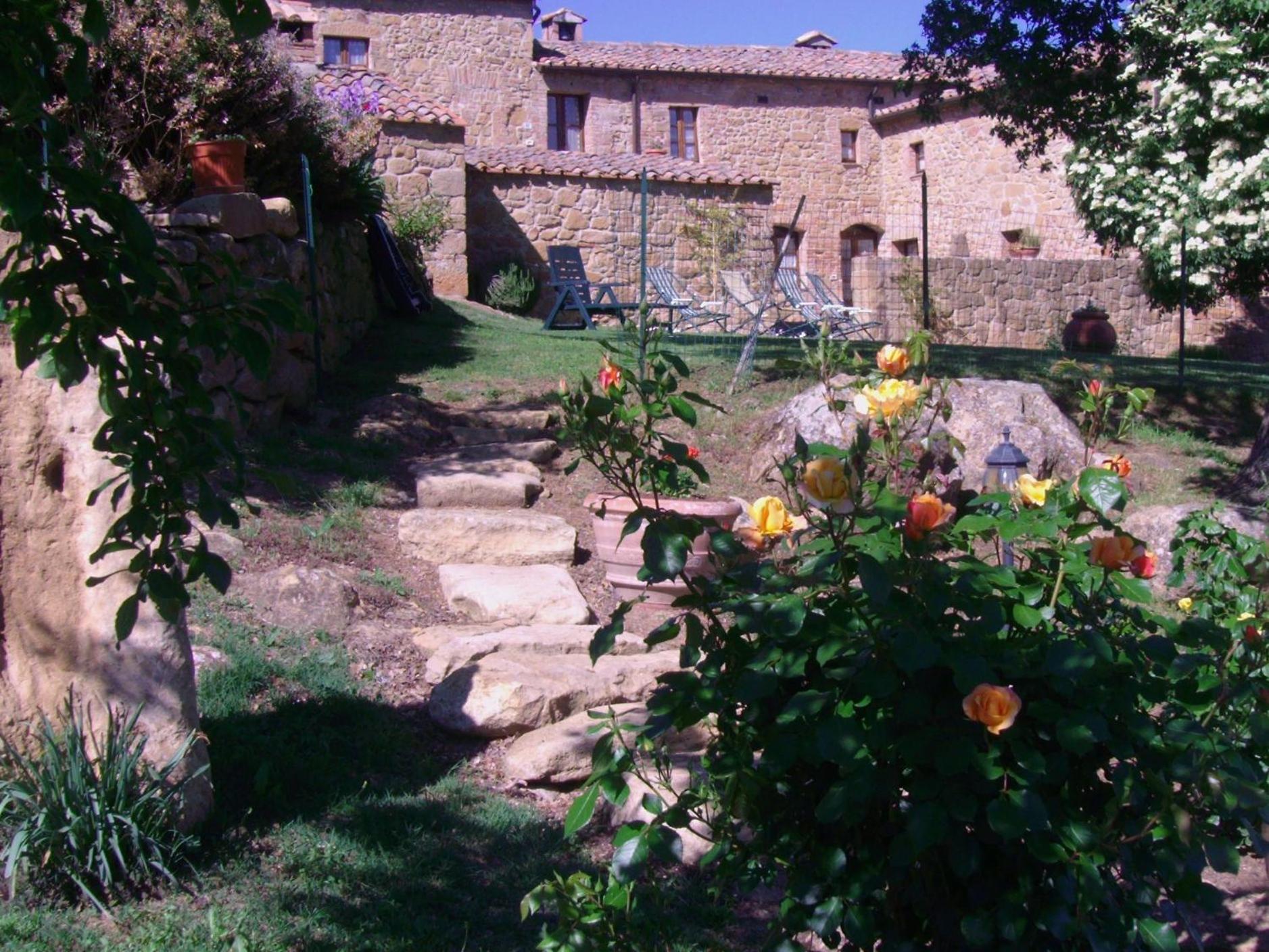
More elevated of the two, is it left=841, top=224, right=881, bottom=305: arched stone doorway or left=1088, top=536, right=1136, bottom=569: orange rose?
left=841, top=224, right=881, bottom=305: arched stone doorway

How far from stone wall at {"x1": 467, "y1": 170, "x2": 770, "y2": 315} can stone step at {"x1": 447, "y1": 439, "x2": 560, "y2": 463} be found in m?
9.15

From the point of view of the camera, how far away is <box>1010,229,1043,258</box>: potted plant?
21500 mm

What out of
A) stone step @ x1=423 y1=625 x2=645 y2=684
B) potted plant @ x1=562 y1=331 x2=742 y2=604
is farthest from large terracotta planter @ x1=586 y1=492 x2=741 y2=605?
potted plant @ x1=562 y1=331 x2=742 y2=604

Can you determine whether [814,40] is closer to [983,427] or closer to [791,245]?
[791,245]

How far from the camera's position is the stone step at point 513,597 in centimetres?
528

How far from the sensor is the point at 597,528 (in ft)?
20.5

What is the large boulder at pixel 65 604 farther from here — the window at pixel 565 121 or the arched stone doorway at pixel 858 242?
the arched stone doorway at pixel 858 242

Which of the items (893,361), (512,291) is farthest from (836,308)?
(893,361)

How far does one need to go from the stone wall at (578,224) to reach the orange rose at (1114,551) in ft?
49.2

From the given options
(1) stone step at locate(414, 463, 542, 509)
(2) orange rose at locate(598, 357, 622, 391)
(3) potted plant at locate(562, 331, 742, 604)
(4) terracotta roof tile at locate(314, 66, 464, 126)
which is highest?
(4) terracotta roof tile at locate(314, 66, 464, 126)

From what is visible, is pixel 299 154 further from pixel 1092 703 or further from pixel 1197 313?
pixel 1197 313

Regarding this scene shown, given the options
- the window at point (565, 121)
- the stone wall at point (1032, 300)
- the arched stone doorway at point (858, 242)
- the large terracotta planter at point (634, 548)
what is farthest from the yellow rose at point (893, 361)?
the arched stone doorway at point (858, 242)

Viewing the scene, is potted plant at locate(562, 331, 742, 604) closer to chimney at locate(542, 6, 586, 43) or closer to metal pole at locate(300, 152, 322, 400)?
metal pole at locate(300, 152, 322, 400)

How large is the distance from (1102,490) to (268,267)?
661cm
